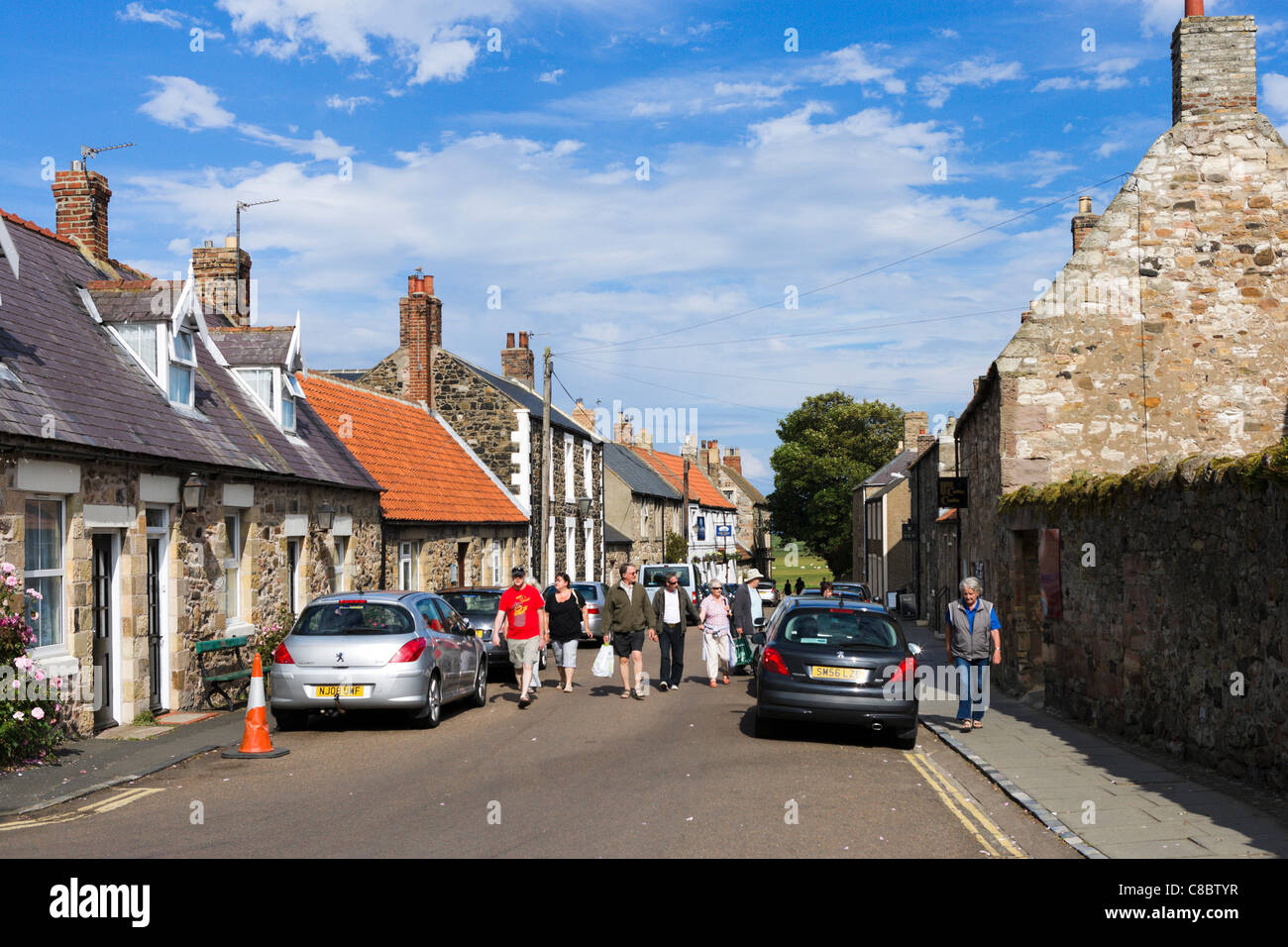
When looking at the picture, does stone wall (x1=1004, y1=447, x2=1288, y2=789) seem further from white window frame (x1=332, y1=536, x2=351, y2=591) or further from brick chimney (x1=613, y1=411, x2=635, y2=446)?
brick chimney (x1=613, y1=411, x2=635, y2=446)

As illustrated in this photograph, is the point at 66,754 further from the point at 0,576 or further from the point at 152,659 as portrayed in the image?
the point at 152,659

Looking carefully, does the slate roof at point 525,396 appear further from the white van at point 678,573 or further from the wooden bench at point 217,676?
the wooden bench at point 217,676

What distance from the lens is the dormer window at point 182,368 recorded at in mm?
15977

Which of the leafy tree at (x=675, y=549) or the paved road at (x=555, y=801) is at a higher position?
the leafy tree at (x=675, y=549)

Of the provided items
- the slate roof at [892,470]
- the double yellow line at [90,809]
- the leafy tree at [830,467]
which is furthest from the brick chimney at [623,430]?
the double yellow line at [90,809]

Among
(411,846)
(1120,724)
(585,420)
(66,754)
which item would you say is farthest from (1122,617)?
(585,420)

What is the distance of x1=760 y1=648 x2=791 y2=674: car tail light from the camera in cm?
1212

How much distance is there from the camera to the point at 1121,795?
29.6 ft

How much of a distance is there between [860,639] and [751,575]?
29.6 ft

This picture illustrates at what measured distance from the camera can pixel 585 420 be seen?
58375 millimetres

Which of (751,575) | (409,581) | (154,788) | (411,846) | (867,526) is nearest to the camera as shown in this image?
(411,846)

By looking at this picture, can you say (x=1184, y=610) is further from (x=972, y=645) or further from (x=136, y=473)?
(x=136, y=473)

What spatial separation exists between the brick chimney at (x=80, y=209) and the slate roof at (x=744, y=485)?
7842 centimetres

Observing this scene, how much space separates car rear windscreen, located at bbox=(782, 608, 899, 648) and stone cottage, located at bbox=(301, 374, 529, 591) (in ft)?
43.0
